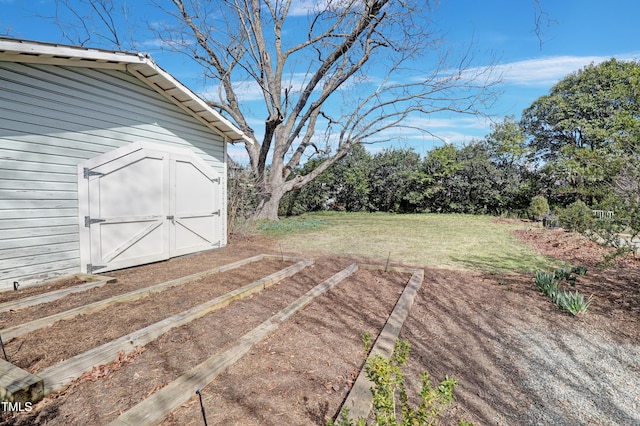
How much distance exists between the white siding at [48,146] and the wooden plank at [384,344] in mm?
5102

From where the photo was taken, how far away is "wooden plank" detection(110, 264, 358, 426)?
1.92m

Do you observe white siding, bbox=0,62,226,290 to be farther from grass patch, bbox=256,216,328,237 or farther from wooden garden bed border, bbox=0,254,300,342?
grass patch, bbox=256,216,328,237

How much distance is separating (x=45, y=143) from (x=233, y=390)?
15.9 feet

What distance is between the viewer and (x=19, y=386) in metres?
2.09

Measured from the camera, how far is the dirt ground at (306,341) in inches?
87.0

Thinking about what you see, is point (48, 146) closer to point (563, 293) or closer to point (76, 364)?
point (76, 364)

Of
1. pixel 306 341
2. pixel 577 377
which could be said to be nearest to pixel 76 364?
pixel 306 341

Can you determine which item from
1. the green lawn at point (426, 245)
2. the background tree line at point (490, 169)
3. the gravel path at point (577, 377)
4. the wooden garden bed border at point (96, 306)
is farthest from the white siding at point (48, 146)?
the background tree line at point (490, 169)

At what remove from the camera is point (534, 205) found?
16.1 metres

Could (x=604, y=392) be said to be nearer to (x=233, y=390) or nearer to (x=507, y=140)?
(x=233, y=390)

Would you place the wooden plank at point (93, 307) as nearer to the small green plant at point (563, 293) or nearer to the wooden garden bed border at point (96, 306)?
the wooden garden bed border at point (96, 306)

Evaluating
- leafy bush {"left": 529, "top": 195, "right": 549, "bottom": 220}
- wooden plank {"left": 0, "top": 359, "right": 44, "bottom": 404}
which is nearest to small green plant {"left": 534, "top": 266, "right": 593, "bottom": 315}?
wooden plank {"left": 0, "top": 359, "right": 44, "bottom": 404}

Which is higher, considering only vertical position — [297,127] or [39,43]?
[297,127]

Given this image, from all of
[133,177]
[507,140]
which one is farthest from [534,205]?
[133,177]
